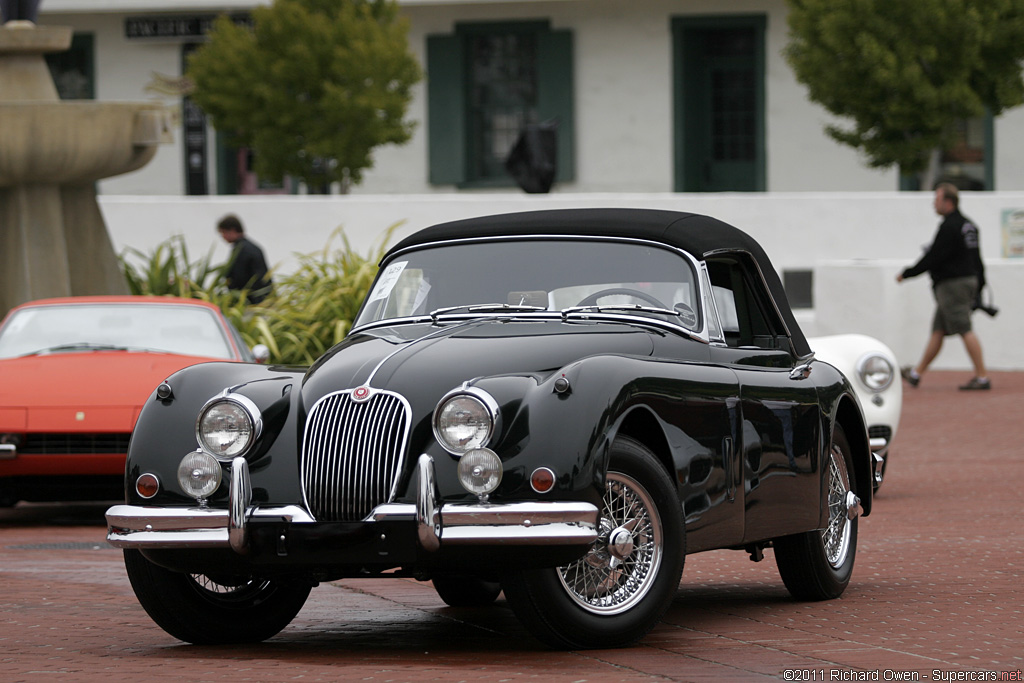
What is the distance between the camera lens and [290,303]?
16.8 m

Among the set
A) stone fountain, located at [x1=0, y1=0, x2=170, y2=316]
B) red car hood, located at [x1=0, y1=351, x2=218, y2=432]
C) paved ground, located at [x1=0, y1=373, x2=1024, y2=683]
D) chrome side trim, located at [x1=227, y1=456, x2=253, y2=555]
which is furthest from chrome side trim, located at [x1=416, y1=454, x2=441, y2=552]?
stone fountain, located at [x1=0, y1=0, x2=170, y2=316]

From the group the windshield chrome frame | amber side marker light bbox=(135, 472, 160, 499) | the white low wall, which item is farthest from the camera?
the white low wall

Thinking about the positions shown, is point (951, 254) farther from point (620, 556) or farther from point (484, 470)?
point (484, 470)

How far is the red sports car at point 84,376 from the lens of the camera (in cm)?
1028

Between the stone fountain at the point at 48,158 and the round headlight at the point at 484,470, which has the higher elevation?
the stone fountain at the point at 48,158

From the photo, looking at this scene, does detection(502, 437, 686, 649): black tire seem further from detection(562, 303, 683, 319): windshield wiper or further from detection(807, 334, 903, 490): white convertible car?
detection(807, 334, 903, 490): white convertible car

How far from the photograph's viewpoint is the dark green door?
28.0 meters

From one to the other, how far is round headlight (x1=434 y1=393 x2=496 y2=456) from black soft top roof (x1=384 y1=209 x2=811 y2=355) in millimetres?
1517

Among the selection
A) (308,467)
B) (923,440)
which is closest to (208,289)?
(923,440)

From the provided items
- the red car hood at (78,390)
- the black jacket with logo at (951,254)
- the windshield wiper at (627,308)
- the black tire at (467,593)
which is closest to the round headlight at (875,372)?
the red car hood at (78,390)

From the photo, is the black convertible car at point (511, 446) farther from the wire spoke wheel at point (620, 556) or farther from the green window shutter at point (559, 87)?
the green window shutter at point (559, 87)

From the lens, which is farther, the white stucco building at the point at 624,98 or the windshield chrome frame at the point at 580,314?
the white stucco building at the point at 624,98

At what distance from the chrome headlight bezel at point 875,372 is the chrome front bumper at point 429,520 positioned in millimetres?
6179

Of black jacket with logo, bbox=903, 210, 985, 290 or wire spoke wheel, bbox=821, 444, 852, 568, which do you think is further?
black jacket with logo, bbox=903, 210, 985, 290
